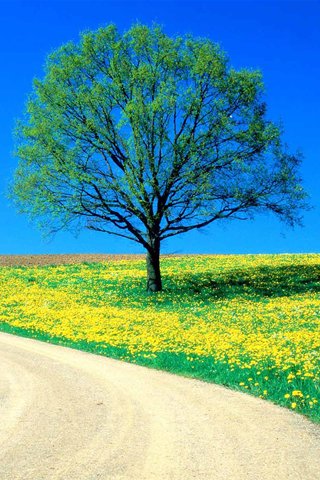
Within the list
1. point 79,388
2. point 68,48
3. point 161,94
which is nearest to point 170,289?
point 161,94

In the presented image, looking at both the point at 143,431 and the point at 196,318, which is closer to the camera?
the point at 143,431

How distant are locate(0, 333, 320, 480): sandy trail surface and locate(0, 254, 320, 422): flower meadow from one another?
4.24ft

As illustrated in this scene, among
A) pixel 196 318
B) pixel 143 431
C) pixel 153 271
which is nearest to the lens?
pixel 143 431

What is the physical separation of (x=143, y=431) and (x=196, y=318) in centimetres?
1790

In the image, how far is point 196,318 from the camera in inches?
1103

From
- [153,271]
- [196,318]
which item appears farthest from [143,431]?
[153,271]

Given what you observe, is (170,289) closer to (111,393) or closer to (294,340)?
(294,340)

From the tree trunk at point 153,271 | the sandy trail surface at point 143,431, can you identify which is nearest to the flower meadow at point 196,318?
the tree trunk at point 153,271

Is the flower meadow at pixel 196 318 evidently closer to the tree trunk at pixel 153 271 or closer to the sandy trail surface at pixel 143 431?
the tree trunk at pixel 153 271

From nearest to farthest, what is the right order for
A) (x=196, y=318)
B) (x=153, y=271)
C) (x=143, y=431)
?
(x=143, y=431), (x=196, y=318), (x=153, y=271)

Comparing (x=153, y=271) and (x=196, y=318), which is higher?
(x=153, y=271)

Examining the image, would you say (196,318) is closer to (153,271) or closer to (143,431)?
(153,271)

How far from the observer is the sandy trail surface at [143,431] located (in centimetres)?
835

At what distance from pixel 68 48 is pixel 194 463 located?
118 feet
